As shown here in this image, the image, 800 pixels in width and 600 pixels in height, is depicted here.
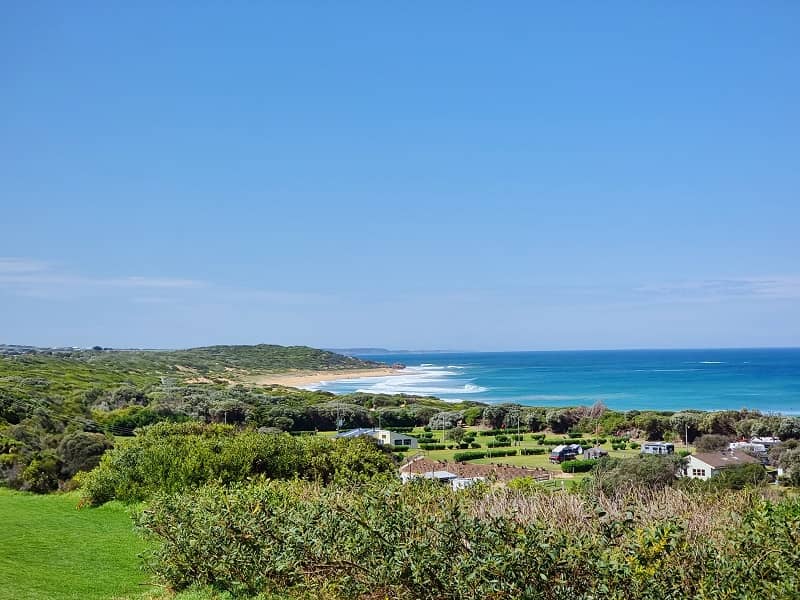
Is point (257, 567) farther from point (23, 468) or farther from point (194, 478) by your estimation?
point (23, 468)

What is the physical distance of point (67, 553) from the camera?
9789 mm

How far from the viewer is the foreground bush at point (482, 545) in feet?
15.6

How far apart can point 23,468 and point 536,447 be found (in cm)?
3310

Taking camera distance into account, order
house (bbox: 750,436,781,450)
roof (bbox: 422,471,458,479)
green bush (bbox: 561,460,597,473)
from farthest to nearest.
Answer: house (bbox: 750,436,781,450)
green bush (bbox: 561,460,597,473)
roof (bbox: 422,471,458,479)

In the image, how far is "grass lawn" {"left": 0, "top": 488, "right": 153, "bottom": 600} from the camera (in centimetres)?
783

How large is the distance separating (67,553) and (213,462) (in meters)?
3.20

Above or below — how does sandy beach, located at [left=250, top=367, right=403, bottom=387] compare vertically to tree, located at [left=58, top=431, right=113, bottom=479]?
below

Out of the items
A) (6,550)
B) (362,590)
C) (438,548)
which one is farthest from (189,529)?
(6,550)

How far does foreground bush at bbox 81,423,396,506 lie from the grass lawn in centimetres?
50

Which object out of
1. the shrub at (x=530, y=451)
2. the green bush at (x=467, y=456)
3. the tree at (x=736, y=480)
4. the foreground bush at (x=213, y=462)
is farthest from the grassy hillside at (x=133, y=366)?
the tree at (x=736, y=480)

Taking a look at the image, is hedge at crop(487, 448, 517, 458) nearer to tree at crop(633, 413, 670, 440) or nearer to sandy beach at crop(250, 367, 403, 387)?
tree at crop(633, 413, 670, 440)

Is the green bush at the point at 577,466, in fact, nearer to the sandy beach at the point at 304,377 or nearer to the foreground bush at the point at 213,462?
the foreground bush at the point at 213,462

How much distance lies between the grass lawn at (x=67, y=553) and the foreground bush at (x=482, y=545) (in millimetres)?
1092

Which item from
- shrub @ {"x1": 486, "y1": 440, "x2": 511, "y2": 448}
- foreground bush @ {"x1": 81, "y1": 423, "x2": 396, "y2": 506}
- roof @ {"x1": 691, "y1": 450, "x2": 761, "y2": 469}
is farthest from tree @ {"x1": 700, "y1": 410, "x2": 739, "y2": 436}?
foreground bush @ {"x1": 81, "y1": 423, "x2": 396, "y2": 506}
